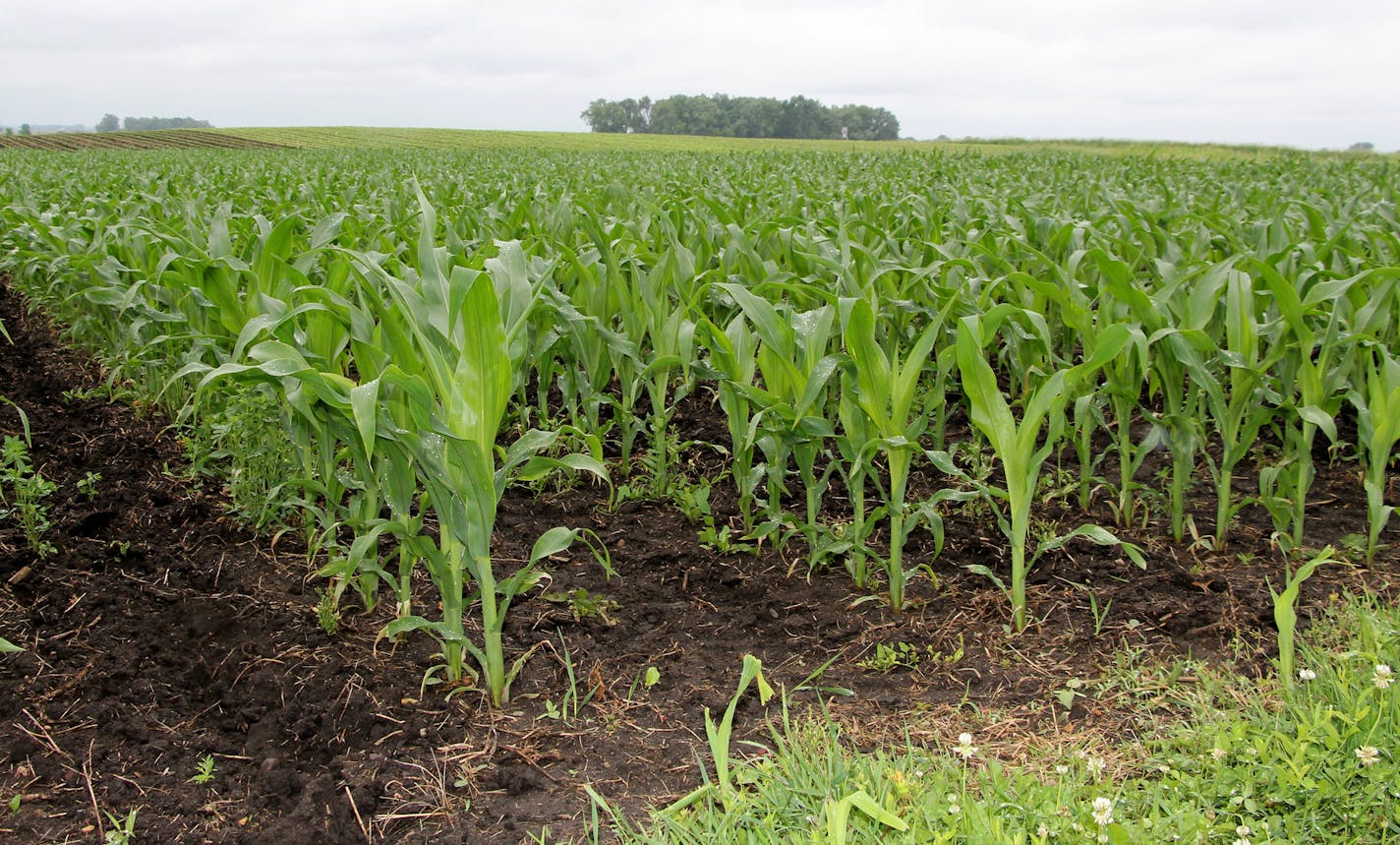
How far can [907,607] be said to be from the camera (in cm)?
293

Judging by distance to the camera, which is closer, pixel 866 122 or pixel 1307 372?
pixel 1307 372

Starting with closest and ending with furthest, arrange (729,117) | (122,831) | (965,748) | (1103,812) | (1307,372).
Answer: (1103,812), (122,831), (965,748), (1307,372), (729,117)

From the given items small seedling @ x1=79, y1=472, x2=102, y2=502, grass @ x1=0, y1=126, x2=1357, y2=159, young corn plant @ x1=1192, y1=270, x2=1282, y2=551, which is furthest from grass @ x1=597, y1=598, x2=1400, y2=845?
grass @ x1=0, y1=126, x2=1357, y2=159

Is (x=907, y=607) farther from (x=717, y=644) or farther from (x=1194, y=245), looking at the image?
(x=1194, y=245)

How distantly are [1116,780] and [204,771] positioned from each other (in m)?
2.12

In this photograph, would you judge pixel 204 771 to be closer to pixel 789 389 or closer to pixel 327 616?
pixel 327 616

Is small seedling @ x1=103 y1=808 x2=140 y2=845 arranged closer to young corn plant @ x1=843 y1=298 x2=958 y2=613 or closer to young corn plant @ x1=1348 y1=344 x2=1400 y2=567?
young corn plant @ x1=843 y1=298 x2=958 y2=613

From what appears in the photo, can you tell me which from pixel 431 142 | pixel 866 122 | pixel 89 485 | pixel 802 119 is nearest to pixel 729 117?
pixel 802 119

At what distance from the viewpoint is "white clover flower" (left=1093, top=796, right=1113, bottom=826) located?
1816mm

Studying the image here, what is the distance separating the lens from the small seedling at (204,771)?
2.14 m

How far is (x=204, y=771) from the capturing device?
2.19m

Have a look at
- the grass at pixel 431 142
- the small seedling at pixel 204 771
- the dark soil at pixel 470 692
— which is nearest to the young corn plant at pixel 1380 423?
the dark soil at pixel 470 692

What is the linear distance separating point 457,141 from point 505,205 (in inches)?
1599

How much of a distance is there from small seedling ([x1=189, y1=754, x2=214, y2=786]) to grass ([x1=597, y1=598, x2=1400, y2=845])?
0.91 meters
